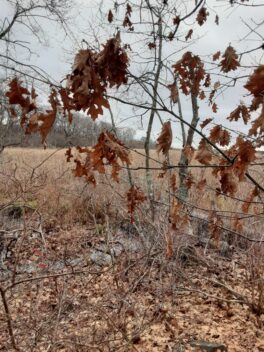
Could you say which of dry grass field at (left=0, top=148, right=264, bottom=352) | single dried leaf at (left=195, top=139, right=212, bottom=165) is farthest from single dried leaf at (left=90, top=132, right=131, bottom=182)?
dry grass field at (left=0, top=148, right=264, bottom=352)

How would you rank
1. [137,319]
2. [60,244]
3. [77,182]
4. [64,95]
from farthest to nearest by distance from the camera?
Result: [77,182] → [60,244] → [137,319] → [64,95]

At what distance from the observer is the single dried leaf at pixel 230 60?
10.5 ft

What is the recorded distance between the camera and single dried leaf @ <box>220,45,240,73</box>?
321 cm

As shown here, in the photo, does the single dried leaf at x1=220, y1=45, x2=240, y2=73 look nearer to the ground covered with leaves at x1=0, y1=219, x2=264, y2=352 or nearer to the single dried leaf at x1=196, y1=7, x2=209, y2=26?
the single dried leaf at x1=196, y1=7, x2=209, y2=26

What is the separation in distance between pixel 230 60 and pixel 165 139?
950mm

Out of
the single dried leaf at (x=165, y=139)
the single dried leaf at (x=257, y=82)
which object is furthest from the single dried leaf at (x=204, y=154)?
the single dried leaf at (x=257, y=82)

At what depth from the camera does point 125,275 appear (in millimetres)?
5371

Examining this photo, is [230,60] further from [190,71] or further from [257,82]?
[257,82]

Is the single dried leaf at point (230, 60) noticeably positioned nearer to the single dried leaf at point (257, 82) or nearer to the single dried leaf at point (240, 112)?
the single dried leaf at point (240, 112)

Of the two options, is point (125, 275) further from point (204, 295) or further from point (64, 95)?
point (64, 95)

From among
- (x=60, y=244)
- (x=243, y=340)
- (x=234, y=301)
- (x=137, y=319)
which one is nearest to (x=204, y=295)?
(x=234, y=301)

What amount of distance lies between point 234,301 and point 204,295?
0.56m

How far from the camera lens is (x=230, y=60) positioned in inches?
126

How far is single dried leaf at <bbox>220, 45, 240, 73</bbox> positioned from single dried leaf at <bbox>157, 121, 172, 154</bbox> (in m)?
0.87
